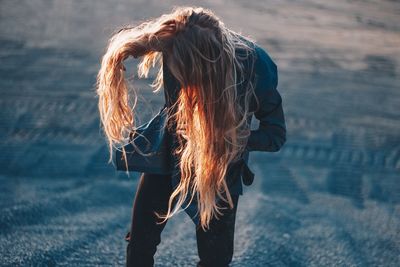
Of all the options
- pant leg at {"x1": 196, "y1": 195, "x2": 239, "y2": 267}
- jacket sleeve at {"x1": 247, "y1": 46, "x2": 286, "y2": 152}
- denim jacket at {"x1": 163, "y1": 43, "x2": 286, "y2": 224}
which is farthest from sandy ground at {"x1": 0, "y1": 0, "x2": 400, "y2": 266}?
jacket sleeve at {"x1": 247, "y1": 46, "x2": 286, "y2": 152}

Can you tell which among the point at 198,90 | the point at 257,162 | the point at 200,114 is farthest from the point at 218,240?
the point at 257,162

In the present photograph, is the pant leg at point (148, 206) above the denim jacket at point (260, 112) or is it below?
below

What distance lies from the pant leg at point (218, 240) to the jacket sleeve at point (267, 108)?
0.28 metres

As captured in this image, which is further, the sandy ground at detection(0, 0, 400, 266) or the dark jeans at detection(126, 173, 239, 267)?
the sandy ground at detection(0, 0, 400, 266)

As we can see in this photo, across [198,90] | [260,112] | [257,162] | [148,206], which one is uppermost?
[198,90]

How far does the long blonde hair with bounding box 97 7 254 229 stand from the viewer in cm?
232

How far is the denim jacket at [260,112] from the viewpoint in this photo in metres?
2.46

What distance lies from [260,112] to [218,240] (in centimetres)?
60

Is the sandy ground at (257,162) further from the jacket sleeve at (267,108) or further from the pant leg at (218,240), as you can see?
the jacket sleeve at (267,108)

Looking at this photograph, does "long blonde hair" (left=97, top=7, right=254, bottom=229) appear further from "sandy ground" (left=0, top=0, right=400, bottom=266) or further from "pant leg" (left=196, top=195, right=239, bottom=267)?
"sandy ground" (left=0, top=0, right=400, bottom=266)

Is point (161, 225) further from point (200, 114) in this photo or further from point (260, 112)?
point (260, 112)

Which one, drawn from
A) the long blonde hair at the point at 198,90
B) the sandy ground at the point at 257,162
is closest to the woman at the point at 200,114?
the long blonde hair at the point at 198,90

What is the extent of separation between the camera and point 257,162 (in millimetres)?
4973

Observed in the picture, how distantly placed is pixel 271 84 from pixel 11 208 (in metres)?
2.49
